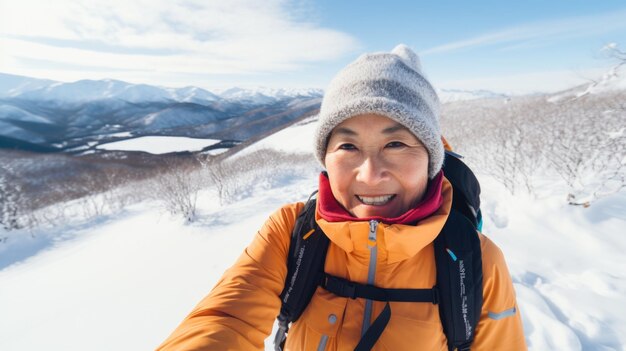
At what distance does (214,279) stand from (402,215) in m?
3.42

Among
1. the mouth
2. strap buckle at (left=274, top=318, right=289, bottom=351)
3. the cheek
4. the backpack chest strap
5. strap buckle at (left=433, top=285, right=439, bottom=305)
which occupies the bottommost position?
strap buckle at (left=274, top=318, right=289, bottom=351)

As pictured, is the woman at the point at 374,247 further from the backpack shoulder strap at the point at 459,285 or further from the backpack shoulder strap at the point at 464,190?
the backpack shoulder strap at the point at 464,190

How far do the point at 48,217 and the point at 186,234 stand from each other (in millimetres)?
10211

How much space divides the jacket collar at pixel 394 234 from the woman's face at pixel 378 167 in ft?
0.31

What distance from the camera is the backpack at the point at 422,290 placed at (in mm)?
1080

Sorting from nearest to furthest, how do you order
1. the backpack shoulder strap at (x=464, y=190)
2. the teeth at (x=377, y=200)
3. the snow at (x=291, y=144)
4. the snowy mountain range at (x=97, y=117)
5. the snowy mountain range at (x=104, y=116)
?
the teeth at (x=377, y=200) → the backpack shoulder strap at (x=464, y=190) → the snow at (x=291, y=144) → the snowy mountain range at (x=104, y=116) → the snowy mountain range at (x=97, y=117)

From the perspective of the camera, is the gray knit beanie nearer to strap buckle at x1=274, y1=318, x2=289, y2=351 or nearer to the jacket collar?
the jacket collar

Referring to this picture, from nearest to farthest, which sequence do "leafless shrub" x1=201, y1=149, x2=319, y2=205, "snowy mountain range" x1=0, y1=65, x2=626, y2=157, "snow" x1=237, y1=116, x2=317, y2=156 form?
"leafless shrub" x1=201, y1=149, x2=319, y2=205, "snow" x1=237, y1=116, x2=317, y2=156, "snowy mountain range" x1=0, y1=65, x2=626, y2=157

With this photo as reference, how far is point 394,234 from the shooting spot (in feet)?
3.39

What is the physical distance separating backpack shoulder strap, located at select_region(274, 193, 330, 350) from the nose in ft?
1.13

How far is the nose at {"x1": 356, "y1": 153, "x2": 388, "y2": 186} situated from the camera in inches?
42.7

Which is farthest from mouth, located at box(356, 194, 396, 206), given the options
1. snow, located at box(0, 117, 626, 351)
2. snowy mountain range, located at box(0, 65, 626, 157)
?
snowy mountain range, located at box(0, 65, 626, 157)

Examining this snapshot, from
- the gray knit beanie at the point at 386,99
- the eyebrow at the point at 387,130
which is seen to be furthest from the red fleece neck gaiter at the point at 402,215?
the eyebrow at the point at 387,130

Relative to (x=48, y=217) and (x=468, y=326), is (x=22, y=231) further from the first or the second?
(x=468, y=326)
